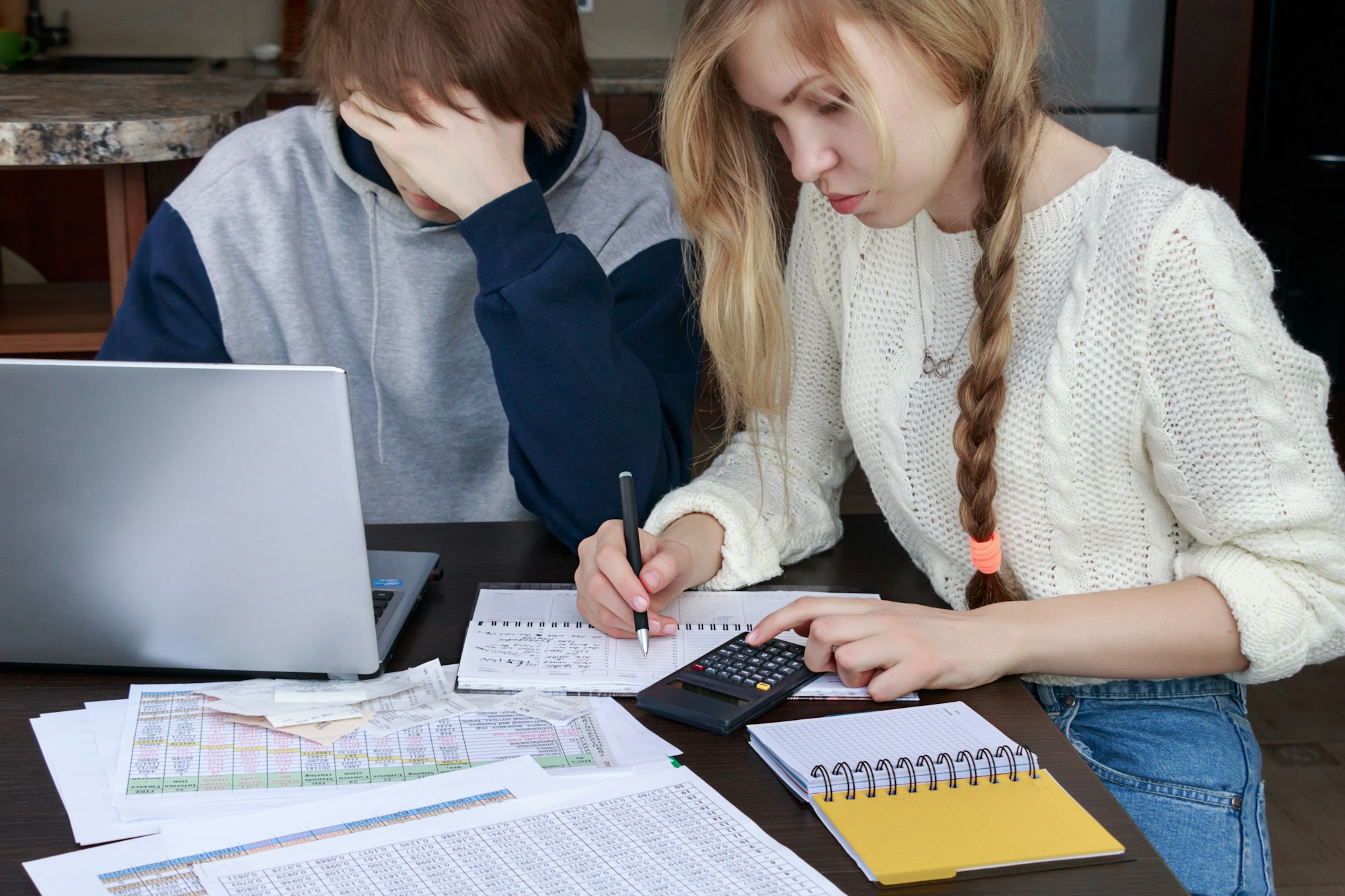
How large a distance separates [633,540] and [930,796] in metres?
0.33

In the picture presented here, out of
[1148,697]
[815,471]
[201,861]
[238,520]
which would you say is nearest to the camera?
[201,861]

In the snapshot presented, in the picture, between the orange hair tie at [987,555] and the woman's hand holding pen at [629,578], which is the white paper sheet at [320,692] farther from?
the orange hair tie at [987,555]

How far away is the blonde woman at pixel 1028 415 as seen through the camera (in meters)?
0.91

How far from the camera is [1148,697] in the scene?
1.00 m

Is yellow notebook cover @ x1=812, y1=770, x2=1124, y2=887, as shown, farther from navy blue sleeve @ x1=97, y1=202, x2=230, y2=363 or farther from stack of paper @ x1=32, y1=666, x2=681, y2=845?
navy blue sleeve @ x1=97, y1=202, x2=230, y2=363

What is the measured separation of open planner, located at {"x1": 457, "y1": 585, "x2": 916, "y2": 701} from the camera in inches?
34.2

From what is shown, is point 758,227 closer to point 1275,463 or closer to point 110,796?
point 1275,463

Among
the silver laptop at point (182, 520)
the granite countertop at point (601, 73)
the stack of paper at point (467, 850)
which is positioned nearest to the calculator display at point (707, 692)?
the stack of paper at point (467, 850)

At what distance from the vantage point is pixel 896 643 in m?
0.85

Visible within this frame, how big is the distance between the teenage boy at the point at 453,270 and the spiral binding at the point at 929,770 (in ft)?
1.62

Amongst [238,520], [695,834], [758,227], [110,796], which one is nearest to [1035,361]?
[758,227]

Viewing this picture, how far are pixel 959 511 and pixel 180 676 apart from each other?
0.63 meters

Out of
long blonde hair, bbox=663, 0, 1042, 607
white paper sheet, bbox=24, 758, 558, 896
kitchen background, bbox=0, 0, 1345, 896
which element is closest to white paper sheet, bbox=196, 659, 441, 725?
white paper sheet, bbox=24, 758, 558, 896

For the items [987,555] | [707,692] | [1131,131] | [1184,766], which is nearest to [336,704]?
[707,692]
